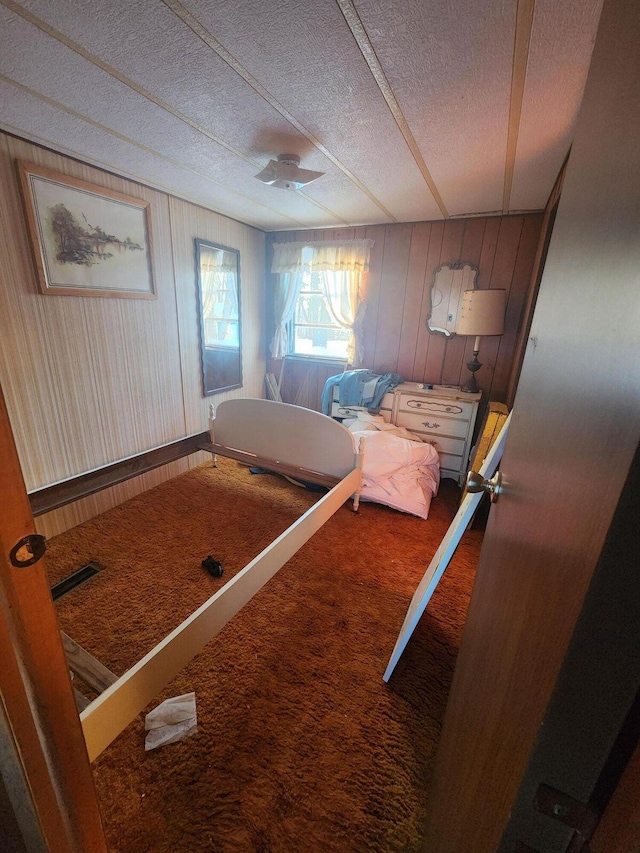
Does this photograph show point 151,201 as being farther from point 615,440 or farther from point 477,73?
point 615,440

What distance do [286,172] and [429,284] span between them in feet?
5.80

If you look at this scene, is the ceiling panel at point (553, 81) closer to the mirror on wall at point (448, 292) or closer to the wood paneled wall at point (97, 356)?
the mirror on wall at point (448, 292)

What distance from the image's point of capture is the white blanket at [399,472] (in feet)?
8.36

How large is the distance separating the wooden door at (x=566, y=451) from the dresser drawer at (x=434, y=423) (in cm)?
232

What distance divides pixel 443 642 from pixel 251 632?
2.99 feet

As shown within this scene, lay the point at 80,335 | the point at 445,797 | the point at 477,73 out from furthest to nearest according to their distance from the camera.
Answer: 1. the point at 80,335
2. the point at 477,73
3. the point at 445,797

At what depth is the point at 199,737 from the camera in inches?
47.6

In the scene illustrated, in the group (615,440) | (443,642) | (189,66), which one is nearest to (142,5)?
(189,66)

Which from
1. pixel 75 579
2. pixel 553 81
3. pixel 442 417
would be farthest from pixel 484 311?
pixel 75 579

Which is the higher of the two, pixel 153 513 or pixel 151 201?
pixel 151 201

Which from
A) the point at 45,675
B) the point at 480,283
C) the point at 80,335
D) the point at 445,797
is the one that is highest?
the point at 480,283

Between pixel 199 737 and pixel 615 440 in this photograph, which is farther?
pixel 199 737

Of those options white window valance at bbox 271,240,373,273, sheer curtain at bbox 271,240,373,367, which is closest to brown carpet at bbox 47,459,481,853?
sheer curtain at bbox 271,240,373,367

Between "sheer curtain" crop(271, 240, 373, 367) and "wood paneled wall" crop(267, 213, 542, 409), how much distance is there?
106 mm
